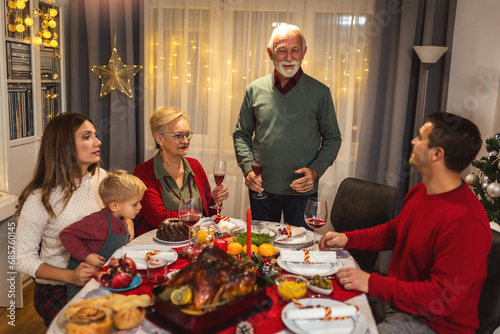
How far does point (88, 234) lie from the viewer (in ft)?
5.85

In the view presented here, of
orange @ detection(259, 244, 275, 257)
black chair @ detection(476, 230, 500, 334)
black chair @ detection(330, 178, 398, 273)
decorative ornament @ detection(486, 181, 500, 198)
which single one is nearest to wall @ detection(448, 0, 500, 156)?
decorative ornament @ detection(486, 181, 500, 198)

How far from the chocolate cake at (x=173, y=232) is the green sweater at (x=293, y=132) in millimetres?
888

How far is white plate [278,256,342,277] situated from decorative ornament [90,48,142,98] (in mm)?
2550

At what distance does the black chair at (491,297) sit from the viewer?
5.15ft

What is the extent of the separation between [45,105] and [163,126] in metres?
1.53

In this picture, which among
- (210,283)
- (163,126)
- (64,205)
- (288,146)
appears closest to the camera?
(210,283)

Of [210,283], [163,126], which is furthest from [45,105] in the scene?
[210,283]

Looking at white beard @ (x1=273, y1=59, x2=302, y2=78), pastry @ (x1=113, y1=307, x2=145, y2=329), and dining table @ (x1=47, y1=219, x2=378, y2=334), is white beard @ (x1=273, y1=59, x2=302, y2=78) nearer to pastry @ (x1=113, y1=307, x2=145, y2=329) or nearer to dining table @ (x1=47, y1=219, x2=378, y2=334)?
dining table @ (x1=47, y1=219, x2=378, y2=334)

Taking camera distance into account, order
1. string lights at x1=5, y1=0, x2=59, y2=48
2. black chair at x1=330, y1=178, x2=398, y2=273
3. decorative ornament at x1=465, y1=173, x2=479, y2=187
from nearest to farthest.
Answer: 1. black chair at x1=330, y1=178, x2=398, y2=273
2. decorative ornament at x1=465, y1=173, x2=479, y2=187
3. string lights at x1=5, y1=0, x2=59, y2=48

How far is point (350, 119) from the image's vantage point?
3672 millimetres

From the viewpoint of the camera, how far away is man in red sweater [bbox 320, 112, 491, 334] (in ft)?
4.64

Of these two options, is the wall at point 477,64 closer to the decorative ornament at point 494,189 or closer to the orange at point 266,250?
the decorative ornament at point 494,189

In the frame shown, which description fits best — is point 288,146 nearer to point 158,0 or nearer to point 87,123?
point 87,123

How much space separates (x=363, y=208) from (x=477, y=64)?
167 cm
